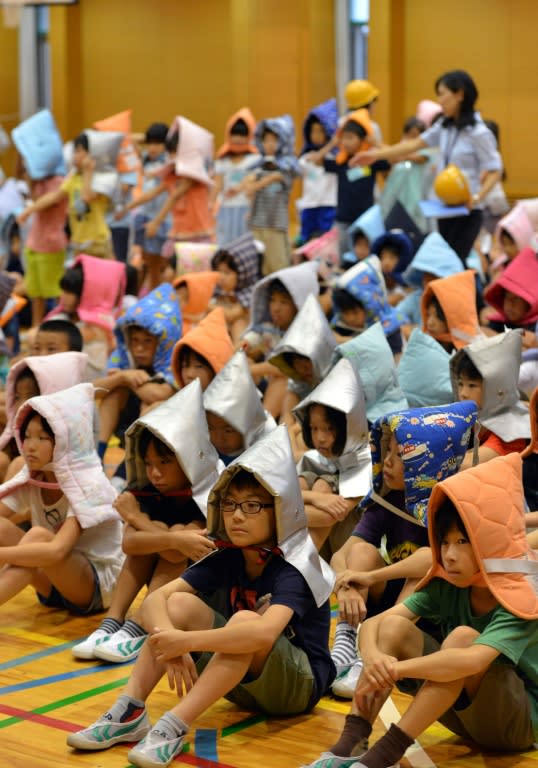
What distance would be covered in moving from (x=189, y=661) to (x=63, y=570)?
1.08 meters

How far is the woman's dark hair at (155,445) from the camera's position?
3828 millimetres

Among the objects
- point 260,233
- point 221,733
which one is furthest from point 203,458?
point 260,233

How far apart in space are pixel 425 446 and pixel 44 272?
234 inches

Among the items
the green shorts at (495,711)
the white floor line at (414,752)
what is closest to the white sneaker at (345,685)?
the white floor line at (414,752)

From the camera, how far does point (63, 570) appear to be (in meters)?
4.03

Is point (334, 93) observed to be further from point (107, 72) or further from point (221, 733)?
point (221, 733)

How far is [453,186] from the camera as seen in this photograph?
7449 millimetres

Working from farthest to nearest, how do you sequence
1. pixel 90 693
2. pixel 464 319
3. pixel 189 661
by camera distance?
pixel 464 319 → pixel 90 693 → pixel 189 661

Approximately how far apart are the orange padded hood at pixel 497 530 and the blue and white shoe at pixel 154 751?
2.34 ft

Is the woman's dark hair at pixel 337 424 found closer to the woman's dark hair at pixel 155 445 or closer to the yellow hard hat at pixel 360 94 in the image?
the woman's dark hair at pixel 155 445

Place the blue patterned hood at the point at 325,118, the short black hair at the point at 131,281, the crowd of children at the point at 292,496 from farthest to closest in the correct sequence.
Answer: the blue patterned hood at the point at 325,118, the short black hair at the point at 131,281, the crowd of children at the point at 292,496

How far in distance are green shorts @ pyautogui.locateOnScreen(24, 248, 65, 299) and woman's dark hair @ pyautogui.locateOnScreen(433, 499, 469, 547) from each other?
637 centimetres

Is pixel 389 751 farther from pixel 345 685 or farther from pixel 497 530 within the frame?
pixel 345 685

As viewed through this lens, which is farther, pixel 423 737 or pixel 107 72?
pixel 107 72
